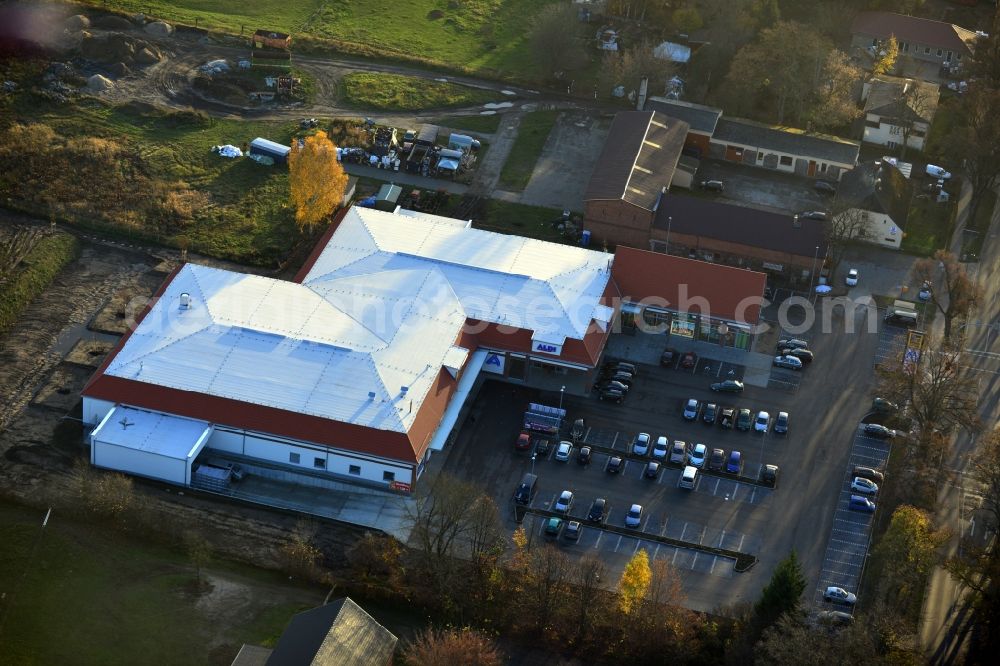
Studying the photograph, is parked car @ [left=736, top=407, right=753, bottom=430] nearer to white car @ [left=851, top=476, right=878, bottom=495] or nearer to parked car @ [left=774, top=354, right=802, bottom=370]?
parked car @ [left=774, top=354, right=802, bottom=370]

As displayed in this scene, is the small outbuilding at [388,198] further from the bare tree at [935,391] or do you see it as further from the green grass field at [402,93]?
the bare tree at [935,391]

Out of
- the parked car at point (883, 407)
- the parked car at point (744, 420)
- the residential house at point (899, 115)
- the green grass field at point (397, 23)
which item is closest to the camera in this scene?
the parked car at point (744, 420)

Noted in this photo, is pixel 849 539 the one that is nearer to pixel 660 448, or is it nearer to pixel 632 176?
pixel 660 448

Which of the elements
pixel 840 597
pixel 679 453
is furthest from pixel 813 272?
pixel 840 597

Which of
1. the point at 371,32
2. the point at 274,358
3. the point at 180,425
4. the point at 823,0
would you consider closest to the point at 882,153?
the point at 823,0

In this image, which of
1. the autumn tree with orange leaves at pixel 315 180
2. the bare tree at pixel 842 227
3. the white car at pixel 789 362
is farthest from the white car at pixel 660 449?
the autumn tree with orange leaves at pixel 315 180
